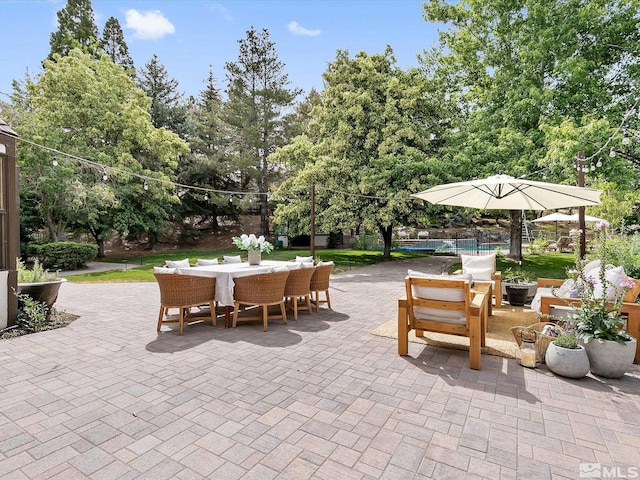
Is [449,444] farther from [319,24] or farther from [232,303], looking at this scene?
[319,24]

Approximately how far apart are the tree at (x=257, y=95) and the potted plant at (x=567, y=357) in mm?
20042

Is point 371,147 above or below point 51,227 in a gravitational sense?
above

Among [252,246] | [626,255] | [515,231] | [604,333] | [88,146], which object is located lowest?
[604,333]

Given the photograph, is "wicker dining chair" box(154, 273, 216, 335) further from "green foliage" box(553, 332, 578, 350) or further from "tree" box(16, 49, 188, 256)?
"tree" box(16, 49, 188, 256)

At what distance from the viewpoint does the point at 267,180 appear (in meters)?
23.2

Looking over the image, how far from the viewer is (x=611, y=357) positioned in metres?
3.33

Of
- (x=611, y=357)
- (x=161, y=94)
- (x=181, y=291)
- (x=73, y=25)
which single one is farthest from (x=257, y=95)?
(x=611, y=357)

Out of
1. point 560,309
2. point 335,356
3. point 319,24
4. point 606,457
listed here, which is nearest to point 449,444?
point 606,457

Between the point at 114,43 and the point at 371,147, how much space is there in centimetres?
1991

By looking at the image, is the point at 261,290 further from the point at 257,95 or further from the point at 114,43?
the point at 114,43

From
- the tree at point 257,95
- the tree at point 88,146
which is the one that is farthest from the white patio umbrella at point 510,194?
the tree at point 257,95

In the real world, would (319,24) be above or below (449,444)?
above

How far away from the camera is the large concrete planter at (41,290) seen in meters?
5.32

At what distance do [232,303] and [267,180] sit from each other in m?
18.8
